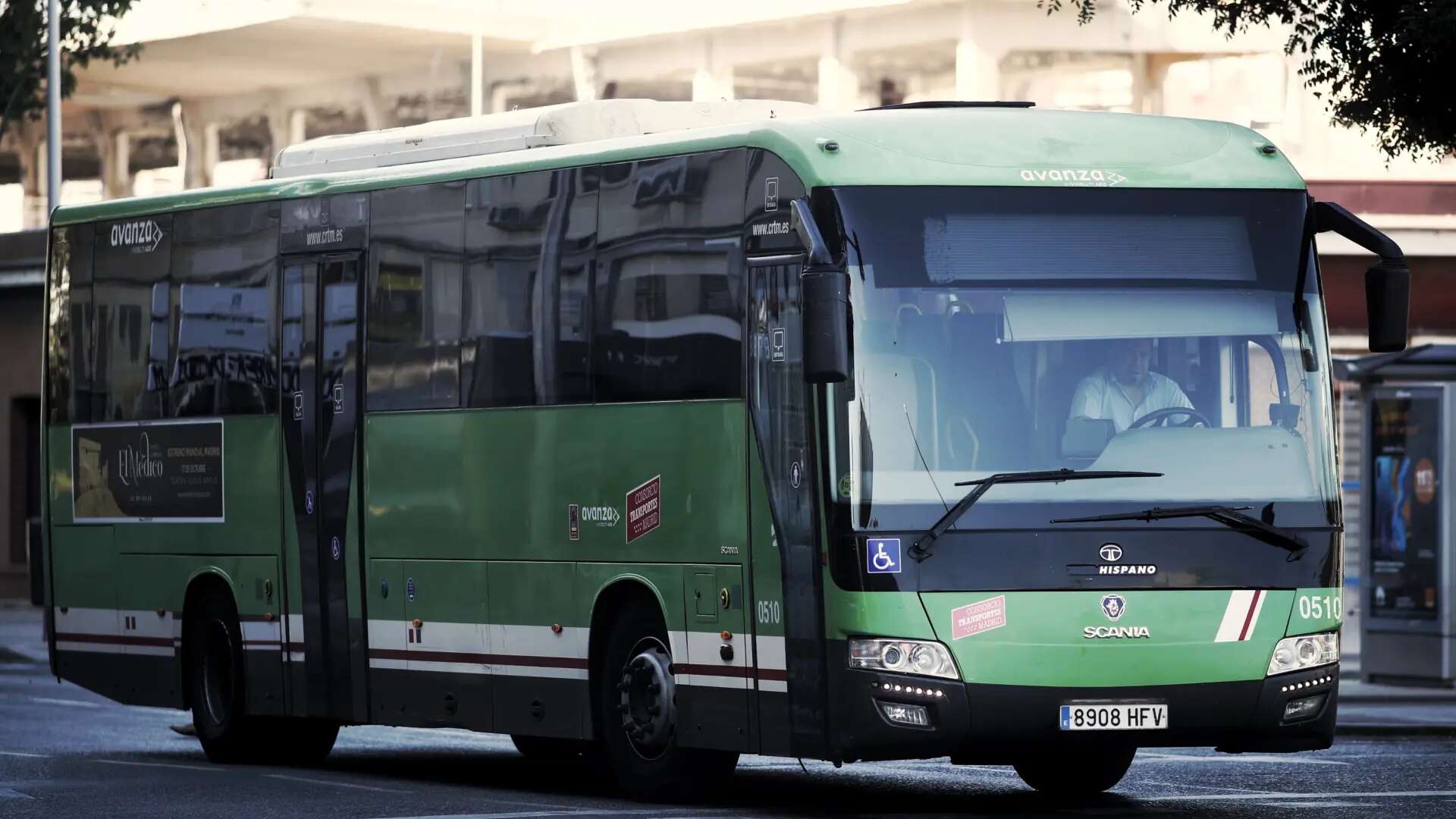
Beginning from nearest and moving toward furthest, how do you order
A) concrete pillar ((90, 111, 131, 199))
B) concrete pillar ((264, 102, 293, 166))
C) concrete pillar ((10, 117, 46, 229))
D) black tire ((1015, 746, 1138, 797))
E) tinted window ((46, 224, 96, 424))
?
1. black tire ((1015, 746, 1138, 797))
2. tinted window ((46, 224, 96, 424))
3. concrete pillar ((264, 102, 293, 166))
4. concrete pillar ((10, 117, 46, 229))
5. concrete pillar ((90, 111, 131, 199))

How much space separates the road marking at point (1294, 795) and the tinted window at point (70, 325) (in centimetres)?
750

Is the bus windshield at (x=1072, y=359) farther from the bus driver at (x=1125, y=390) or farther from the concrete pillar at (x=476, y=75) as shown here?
the concrete pillar at (x=476, y=75)

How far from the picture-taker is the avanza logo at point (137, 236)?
17531 millimetres

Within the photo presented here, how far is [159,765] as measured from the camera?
16609mm

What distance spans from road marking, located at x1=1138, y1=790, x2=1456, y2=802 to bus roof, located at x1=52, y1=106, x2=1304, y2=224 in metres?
3.09

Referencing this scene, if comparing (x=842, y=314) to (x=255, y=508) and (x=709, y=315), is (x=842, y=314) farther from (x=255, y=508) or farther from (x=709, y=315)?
(x=255, y=508)

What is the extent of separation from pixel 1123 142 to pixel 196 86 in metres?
34.9

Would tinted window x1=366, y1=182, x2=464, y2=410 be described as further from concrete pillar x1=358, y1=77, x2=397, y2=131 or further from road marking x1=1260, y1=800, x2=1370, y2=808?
concrete pillar x1=358, y1=77, x2=397, y2=131

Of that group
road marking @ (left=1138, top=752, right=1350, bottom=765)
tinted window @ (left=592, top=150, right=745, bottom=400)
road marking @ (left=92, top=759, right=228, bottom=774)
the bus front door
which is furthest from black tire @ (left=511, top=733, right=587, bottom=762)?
tinted window @ (left=592, top=150, right=745, bottom=400)

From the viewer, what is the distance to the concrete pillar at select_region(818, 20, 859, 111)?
38.0 m

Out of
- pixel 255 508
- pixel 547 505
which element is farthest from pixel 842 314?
pixel 255 508

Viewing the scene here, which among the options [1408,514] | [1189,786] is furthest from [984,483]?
[1408,514]

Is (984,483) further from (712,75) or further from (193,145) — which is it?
(193,145)

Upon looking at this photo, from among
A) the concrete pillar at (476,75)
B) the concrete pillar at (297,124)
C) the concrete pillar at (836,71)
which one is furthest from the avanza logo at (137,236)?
the concrete pillar at (297,124)
